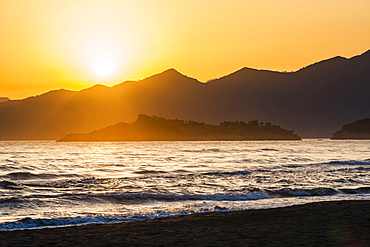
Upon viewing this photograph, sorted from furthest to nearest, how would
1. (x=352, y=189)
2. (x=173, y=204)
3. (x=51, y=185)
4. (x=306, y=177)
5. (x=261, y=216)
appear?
(x=306, y=177) → (x=51, y=185) → (x=352, y=189) → (x=173, y=204) → (x=261, y=216)

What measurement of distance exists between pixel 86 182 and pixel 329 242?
76.6 feet

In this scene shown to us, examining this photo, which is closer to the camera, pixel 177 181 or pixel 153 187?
pixel 153 187

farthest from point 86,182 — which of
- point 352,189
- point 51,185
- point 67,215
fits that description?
point 352,189

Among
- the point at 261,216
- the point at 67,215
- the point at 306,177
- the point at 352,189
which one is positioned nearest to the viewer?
the point at 261,216

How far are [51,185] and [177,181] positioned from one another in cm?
837

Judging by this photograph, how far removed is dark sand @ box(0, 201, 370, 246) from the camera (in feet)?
43.8

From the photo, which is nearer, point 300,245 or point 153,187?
point 300,245

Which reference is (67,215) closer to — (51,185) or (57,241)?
(57,241)

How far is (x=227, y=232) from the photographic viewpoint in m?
14.9

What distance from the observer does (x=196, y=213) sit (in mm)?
19922

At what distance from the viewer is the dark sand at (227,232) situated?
13344 millimetres

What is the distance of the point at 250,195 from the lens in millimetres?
26844

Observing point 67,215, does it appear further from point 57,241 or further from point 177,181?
point 177,181

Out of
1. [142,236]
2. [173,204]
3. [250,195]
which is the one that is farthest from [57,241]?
[250,195]
